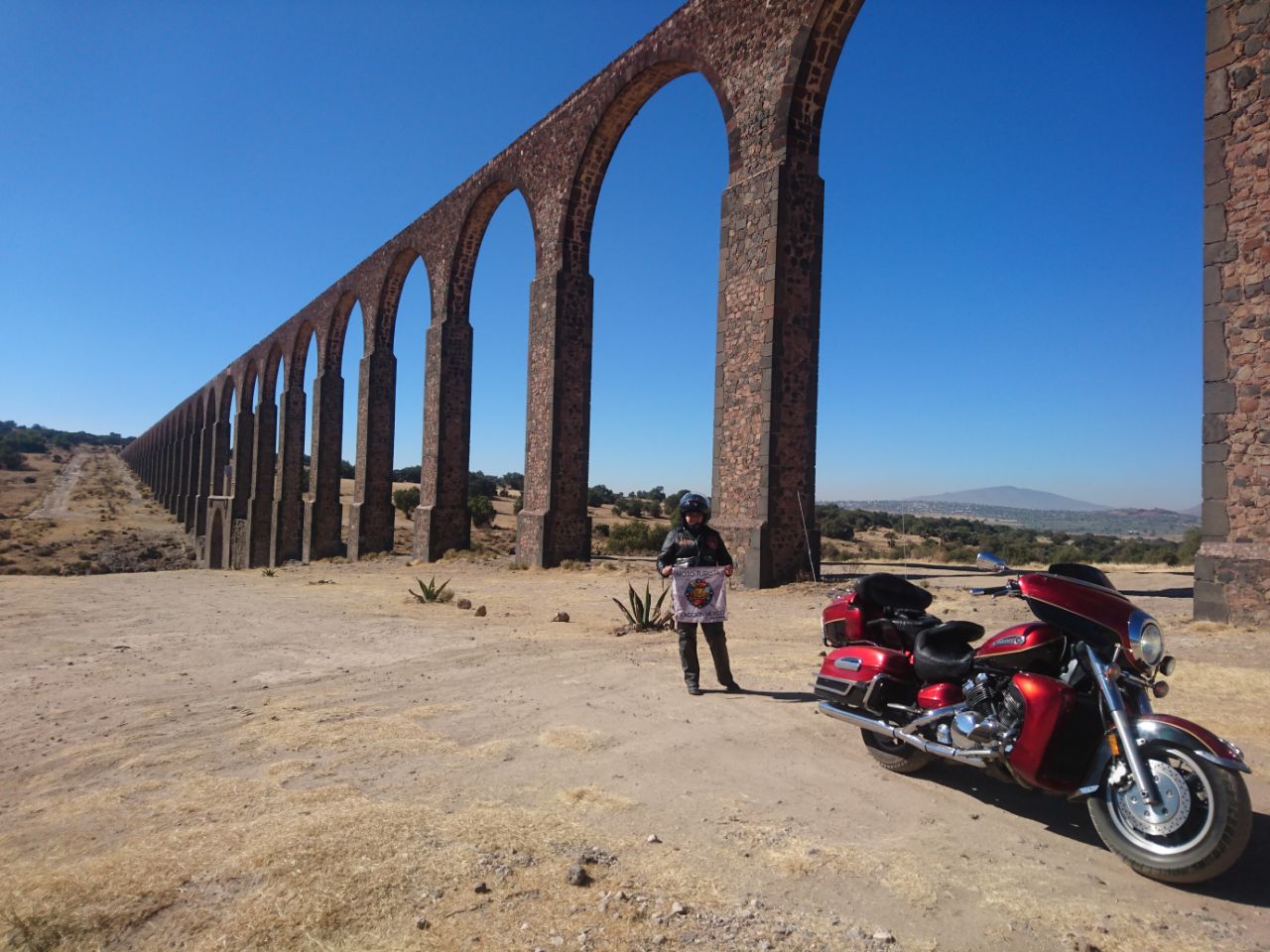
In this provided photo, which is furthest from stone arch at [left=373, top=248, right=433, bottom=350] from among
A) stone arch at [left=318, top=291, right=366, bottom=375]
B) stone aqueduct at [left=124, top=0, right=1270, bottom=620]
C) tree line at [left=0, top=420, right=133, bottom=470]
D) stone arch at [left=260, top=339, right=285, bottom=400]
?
tree line at [left=0, top=420, right=133, bottom=470]

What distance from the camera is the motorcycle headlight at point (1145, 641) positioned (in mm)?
2732

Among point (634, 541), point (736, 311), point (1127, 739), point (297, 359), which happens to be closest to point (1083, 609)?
point (1127, 739)

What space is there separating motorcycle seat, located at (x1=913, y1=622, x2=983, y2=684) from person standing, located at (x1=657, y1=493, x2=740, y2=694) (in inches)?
69.4

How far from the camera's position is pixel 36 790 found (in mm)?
3764

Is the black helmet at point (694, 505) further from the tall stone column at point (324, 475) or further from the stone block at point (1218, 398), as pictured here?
the tall stone column at point (324, 475)

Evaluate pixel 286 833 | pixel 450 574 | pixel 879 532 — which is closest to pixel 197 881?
pixel 286 833

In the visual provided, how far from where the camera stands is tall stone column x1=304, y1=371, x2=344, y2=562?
29.7 m

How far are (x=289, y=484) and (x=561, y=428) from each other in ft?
76.5

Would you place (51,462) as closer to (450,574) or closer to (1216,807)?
(450,574)

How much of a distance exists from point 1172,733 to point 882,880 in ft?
3.42

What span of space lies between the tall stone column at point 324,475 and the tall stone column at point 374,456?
4.21 metres

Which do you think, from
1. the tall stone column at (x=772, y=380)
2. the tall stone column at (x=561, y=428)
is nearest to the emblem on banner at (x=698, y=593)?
the tall stone column at (x=772, y=380)

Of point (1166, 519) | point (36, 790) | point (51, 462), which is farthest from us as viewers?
point (51, 462)

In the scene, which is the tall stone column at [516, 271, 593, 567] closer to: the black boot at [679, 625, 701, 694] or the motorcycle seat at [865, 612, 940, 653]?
the black boot at [679, 625, 701, 694]
